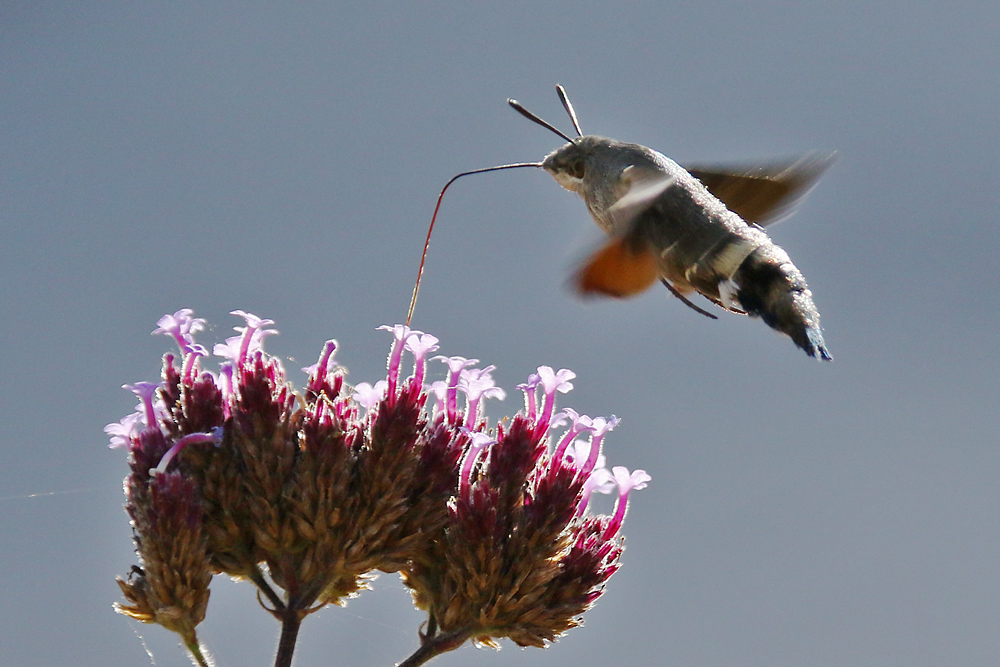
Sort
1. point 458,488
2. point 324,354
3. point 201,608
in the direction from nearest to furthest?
point 201,608 → point 458,488 → point 324,354

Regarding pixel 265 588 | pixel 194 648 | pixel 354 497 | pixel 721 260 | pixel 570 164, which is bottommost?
pixel 194 648

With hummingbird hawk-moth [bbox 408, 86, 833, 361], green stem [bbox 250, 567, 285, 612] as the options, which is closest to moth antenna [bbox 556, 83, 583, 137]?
hummingbird hawk-moth [bbox 408, 86, 833, 361]

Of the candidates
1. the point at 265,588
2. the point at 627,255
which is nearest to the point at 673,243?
the point at 627,255

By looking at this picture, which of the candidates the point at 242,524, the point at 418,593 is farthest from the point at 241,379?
the point at 418,593

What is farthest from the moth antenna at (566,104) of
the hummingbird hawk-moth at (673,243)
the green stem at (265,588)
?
the green stem at (265,588)

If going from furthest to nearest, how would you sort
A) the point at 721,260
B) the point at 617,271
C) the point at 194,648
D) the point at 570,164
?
the point at 570,164, the point at 721,260, the point at 617,271, the point at 194,648

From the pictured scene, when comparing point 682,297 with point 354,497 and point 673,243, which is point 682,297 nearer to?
point 673,243

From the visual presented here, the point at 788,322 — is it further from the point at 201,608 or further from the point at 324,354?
the point at 201,608

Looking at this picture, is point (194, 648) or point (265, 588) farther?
point (265, 588)
